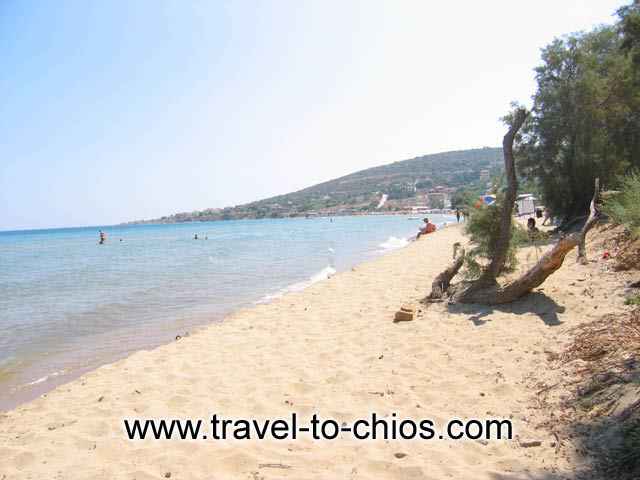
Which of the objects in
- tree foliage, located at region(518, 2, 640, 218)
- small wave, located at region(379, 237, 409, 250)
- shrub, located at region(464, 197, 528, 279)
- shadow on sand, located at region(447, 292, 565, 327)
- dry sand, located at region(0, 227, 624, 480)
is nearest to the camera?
dry sand, located at region(0, 227, 624, 480)

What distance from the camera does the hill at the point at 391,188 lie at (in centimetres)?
14000

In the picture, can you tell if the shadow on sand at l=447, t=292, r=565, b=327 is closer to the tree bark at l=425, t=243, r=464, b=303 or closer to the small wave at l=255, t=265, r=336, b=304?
the tree bark at l=425, t=243, r=464, b=303

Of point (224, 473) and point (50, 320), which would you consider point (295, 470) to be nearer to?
point (224, 473)

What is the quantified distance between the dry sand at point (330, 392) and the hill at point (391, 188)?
122 metres

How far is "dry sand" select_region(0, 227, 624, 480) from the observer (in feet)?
11.0

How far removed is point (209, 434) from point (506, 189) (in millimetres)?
6794

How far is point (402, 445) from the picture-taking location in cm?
357

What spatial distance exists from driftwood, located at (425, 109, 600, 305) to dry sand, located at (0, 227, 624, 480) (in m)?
0.29

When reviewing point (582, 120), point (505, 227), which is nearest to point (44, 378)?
point (505, 227)

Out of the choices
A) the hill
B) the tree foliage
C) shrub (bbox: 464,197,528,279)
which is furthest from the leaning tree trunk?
the hill

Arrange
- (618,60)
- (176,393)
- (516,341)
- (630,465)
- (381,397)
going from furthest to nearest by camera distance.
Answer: (618,60), (516,341), (176,393), (381,397), (630,465)

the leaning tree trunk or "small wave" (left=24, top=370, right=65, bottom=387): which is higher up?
the leaning tree trunk

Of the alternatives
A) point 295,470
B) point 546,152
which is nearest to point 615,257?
point 295,470

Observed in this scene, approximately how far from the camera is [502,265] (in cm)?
A: 863
